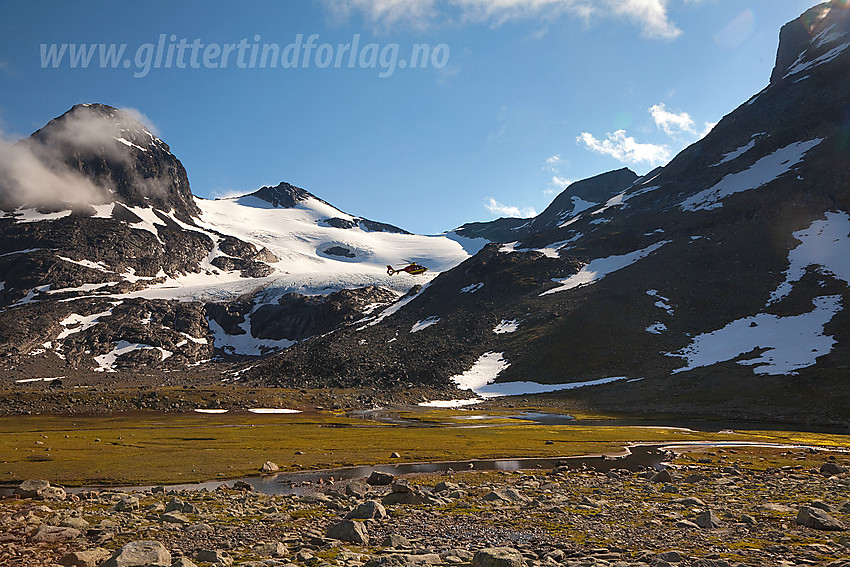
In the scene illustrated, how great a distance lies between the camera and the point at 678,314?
440 feet

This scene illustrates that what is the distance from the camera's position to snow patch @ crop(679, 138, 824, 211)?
177 metres

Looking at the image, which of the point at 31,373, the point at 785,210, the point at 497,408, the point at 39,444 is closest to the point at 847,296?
the point at 785,210

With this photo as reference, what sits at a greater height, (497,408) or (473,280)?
(473,280)

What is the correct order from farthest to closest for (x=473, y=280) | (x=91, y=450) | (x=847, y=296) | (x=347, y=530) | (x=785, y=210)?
1. (x=473, y=280)
2. (x=785, y=210)
3. (x=847, y=296)
4. (x=91, y=450)
5. (x=347, y=530)

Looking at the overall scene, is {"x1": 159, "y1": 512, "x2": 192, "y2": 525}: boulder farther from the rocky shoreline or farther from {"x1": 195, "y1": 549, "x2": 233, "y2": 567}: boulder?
{"x1": 195, "y1": 549, "x2": 233, "y2": 567}: boulder

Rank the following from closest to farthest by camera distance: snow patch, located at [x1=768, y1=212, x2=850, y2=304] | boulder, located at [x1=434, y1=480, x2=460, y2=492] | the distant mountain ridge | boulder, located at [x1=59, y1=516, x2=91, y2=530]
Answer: boulder, located at [x1=59, y1=516, x2=91, y2=530] < boulder, located at [x1=434, y1=480, x2=460, y2=492] < the distant mountain ridge < snow patch, located at [x1=768, y1=212, x2=850, y2=304]

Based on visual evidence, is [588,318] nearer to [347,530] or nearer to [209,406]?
[209,406]

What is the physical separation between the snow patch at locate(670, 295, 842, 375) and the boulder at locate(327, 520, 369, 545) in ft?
351

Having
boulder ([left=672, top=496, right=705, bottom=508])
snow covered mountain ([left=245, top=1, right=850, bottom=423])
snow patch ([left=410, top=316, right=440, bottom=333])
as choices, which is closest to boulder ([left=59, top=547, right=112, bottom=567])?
boulder ([left=672, top=496, right=705, bottom=508])

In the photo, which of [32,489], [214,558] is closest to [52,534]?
[214,558]

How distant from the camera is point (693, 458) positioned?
43250 millimetres

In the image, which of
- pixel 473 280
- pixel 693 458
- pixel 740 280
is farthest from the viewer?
pixel 473 280

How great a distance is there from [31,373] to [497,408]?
15302cm

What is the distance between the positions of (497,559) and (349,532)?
6630 millimetres
